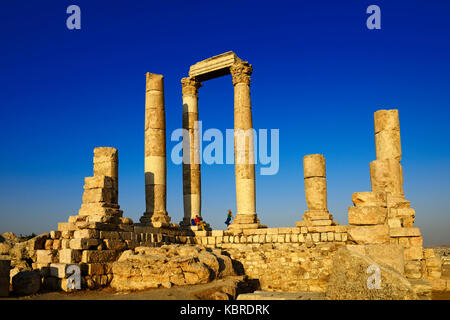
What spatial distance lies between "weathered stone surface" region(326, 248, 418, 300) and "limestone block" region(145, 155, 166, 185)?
12.3 meters

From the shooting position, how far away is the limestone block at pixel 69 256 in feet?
38.3

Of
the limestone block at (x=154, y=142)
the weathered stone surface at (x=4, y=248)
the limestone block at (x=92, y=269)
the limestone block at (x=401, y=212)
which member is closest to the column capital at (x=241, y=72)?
the limestone block at (x=154, y=142)

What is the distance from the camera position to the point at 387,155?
55.9 ft

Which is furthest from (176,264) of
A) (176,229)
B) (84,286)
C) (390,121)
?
(390,121)

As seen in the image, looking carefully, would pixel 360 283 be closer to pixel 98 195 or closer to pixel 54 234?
pixel 54 234

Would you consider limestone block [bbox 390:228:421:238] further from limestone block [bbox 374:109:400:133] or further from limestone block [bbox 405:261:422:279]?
limestone block [bbox 374:109:400:133]

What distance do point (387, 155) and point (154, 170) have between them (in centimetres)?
1049

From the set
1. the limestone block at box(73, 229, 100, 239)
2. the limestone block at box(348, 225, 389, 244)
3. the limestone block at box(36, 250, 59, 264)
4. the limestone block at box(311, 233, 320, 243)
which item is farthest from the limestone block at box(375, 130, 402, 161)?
the limestone block at box(36, 250, 59, 264)

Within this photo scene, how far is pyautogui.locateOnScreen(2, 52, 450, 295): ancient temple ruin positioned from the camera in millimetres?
11516

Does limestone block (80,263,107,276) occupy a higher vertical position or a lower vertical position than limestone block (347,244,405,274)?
lower

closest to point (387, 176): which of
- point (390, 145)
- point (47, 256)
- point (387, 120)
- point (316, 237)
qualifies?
point (390, 145)

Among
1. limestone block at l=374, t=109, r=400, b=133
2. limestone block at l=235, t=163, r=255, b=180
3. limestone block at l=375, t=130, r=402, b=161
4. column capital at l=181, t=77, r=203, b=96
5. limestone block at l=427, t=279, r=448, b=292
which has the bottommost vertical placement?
limestone block at l=427, t=279, r=448, b=292

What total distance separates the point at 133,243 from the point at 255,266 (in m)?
4.64

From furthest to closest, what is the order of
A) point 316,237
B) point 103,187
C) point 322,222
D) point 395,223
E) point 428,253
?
point 322,222 → point 316,237 → point 428,253 → point 395,223 → point 103,187
